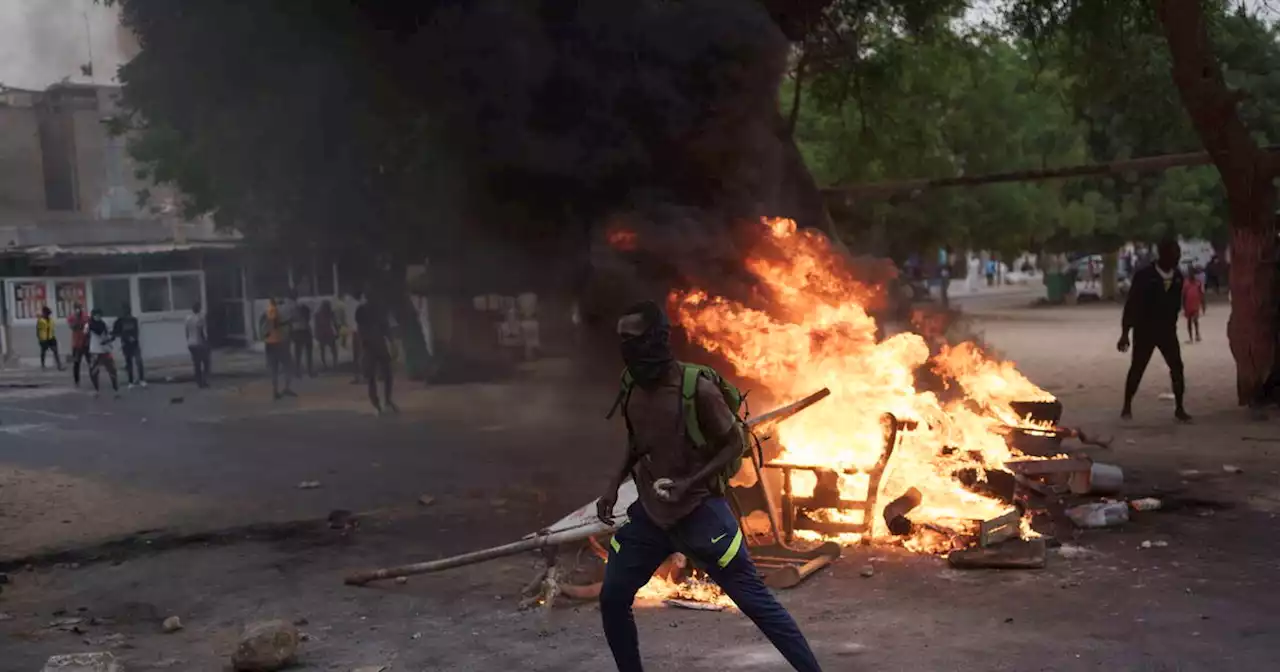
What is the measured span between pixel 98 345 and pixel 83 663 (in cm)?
1248

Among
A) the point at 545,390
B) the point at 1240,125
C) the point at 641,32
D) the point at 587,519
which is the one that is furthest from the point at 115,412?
the point at 1240,125

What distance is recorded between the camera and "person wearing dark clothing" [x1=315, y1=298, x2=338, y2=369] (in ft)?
58.5

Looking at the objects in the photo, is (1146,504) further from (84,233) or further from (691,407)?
(84,233)

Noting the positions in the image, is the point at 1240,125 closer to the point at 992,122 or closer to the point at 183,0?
the point at 183,0

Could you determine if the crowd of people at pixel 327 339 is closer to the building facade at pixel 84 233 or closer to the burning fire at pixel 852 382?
the building facade at pixel 84 233

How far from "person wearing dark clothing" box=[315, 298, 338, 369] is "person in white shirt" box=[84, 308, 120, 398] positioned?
3.14 m

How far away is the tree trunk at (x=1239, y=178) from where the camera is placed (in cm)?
1160

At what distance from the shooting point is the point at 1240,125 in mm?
11875

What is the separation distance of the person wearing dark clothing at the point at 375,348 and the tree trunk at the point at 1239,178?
35.3 feet

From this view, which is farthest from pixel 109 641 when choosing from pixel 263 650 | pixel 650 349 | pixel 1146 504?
pixel 1146 504

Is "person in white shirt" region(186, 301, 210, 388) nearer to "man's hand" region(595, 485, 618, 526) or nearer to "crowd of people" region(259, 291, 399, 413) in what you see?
"crowd of people" region(259, 291, 399, 413)

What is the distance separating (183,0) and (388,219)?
374cm

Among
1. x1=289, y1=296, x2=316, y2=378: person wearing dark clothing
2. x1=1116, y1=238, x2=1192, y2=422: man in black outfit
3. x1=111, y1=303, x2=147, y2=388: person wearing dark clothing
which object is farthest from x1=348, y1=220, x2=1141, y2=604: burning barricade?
x1=111, y1=303, x2=147, y2=388: person wearing dark clothing

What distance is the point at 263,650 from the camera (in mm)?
5000
